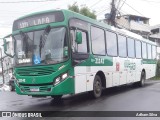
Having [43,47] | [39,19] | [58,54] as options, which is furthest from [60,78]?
[39,19]

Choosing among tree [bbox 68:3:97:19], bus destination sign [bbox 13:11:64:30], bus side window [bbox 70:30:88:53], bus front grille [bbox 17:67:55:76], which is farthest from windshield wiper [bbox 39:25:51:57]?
tree [bbox 68:3:97:19]

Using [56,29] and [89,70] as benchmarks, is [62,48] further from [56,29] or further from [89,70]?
[89,70]

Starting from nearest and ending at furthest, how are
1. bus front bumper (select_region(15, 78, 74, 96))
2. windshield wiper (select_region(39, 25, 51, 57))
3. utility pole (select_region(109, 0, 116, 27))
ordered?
bus front bumper (select_region(15, 78, 74, 96)), windshield wiper (select_region(39, 25, 51, 57)), utility pole (select_region(109, 0, 116, 27))

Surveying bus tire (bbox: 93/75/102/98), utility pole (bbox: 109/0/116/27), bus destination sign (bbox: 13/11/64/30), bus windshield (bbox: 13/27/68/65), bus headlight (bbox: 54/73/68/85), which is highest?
utility pole (bbox: 109/0/116/27)

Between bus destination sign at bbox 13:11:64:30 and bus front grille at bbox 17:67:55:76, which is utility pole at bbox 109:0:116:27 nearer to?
bus destination sign at bbox 13:11:64:30

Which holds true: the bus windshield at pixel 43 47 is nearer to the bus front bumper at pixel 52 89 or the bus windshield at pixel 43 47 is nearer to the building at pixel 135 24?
the bus front bumper at pixel 52 89

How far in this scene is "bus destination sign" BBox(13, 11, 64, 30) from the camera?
9508mm

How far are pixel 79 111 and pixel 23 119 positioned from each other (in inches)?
68.5

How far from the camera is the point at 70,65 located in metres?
9.26

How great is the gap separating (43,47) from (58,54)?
1.94 ft

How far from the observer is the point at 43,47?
9.27 meters

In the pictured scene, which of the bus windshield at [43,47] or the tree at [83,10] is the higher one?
the tree at [83,10]

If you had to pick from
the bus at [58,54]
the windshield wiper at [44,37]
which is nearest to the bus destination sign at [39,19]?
the bus at [58,54]

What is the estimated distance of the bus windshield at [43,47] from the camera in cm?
911
